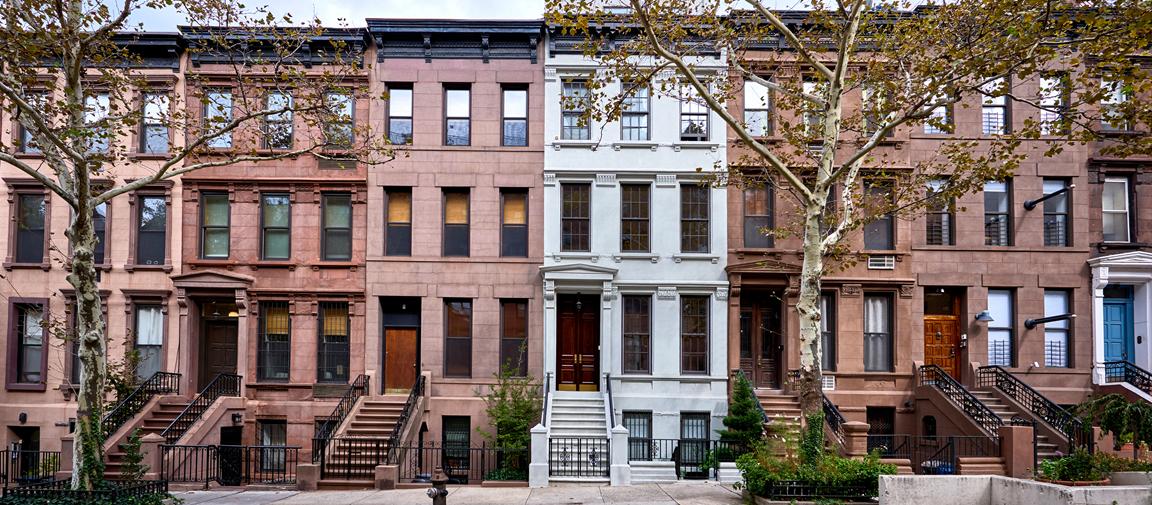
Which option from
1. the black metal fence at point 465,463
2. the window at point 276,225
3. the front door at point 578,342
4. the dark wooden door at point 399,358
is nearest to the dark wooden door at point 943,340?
the front door at point 578,342

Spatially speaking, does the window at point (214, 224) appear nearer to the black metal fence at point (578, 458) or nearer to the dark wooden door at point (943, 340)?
the black metal fence at point (578, 458)

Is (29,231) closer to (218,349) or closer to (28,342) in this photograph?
(28,342)

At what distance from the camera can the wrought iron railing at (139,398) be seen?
63.7ft

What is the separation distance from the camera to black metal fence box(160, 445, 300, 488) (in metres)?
17.7

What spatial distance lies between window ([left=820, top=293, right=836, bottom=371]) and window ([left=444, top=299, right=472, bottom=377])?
381 inches

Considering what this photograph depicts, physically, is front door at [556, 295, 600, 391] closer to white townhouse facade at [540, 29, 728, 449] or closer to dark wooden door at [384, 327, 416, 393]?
white townhouse facade at [540, 29, 728, 449]

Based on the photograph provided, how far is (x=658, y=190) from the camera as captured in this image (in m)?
22.2

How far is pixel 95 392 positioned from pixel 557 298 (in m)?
12.2

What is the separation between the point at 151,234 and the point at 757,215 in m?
16.7

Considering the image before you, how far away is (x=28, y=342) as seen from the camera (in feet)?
73.3

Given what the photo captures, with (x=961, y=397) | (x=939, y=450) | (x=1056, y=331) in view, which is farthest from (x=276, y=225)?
(x=1056, y=331)

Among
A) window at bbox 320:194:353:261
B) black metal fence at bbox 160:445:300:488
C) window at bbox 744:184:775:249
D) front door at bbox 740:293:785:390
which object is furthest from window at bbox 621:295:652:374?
black metal fence at bbox 160:445:300:488

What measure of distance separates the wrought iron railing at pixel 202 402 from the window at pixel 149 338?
1.49 meters

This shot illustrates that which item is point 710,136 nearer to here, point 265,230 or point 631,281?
point 631,281
